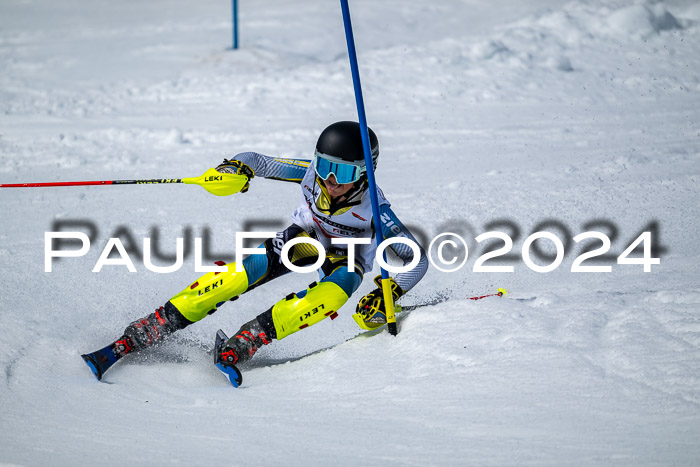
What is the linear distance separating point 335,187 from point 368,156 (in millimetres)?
277

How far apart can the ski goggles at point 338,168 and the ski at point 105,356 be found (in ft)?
4.27

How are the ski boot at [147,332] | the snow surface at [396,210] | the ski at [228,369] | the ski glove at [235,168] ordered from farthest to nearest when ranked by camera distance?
the ski glove at [235,168], the ski boot at [147,332], the ski at [228,369], the snow surface at [396,210]

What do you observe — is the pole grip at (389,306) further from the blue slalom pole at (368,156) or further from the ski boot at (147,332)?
the ski boot at (147,332)

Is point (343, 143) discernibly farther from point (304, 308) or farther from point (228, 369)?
point (228, 369)

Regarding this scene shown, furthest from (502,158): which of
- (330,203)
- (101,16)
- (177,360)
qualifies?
(101,16)

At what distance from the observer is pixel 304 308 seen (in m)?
3.76

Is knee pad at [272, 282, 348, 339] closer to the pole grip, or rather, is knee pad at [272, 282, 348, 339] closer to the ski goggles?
the pole grip

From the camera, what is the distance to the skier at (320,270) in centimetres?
376

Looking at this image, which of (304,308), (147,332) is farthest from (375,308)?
(147,332)

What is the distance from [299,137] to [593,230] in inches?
130

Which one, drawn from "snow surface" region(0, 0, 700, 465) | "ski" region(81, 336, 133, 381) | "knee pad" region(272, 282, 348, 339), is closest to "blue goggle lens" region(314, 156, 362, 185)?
"knee pad" region(272, 282, 348, 339)

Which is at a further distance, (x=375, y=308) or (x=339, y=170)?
(x=375, y=308)

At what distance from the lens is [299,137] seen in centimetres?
791

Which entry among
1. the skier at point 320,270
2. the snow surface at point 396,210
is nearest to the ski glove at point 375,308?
the skier at point 320,270
